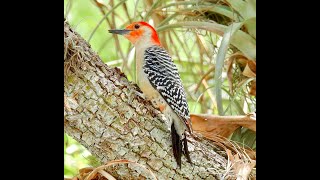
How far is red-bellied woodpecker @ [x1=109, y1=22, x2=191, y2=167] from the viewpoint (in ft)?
4.55

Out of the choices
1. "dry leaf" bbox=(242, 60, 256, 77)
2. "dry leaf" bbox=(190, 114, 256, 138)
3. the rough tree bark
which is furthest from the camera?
"dry leaf" bbox=(242, 60, 256, 77)

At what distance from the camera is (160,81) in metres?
1.45

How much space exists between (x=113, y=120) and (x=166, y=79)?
19 centimetres

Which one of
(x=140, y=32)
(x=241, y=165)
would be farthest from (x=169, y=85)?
(x=241, y=165)

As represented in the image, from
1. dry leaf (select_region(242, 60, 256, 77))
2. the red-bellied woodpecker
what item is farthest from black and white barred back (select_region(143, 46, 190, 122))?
dry leaf (select_region(242, 60, 256, 77))

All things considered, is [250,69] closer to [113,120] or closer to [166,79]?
[166,79]

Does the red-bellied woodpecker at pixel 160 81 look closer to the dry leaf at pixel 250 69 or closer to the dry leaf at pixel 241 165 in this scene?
the dry leaf at pixel 241 165

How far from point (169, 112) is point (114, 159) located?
0.16 meters

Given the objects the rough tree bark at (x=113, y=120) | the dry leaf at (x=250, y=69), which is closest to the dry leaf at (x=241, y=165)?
the rough tree bark at (x=113, y=120)

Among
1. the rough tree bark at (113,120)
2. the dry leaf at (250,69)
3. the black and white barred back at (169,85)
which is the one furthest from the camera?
the dry leaf at (250,69)

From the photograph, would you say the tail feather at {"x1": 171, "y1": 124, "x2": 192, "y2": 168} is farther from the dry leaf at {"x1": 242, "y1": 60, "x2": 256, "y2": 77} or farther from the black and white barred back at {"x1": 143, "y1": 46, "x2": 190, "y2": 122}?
the dry leaf at {"x1": 242, "y1": 60, "x2": 256, "y2": 77}

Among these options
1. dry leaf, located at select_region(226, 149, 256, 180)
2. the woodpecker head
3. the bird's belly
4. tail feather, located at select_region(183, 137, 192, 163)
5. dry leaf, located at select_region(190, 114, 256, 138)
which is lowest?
dry leaf, located at select_region(226, 149, 256, 180)

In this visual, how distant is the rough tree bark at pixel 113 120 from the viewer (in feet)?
4.22
